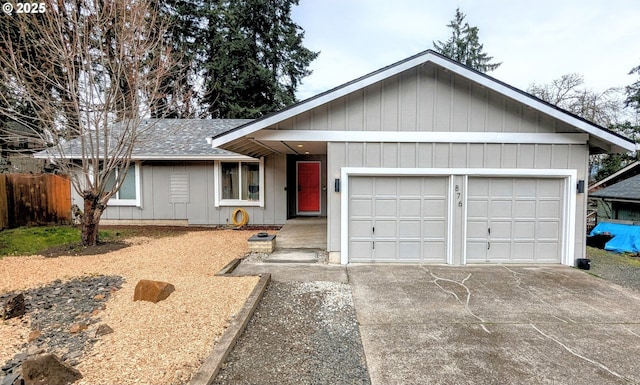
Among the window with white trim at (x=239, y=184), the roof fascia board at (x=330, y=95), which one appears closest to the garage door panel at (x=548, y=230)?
the roof fascia board at (x=330, y=95)

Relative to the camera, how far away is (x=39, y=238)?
8.69 metres

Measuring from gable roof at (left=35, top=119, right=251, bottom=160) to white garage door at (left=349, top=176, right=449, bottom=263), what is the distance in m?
5.95

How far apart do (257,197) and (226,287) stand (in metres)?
6.50

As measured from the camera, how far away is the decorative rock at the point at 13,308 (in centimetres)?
380

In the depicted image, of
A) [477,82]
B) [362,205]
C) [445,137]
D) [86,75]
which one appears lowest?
[362,205]

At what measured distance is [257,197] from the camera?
36.7ft

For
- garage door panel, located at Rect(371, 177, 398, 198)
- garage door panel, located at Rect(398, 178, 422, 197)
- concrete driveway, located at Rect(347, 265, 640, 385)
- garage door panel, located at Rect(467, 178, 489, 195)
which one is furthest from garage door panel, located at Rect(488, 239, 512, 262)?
garage door panel, located at Rect(371, 177, 398, 198)

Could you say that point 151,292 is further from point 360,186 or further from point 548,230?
point 548,230

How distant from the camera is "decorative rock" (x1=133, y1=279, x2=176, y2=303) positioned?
14.0 feet

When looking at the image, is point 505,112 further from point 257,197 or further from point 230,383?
point 257,197

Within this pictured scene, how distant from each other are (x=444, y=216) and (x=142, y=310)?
559 centimetres

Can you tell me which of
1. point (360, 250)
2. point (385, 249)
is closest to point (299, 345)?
point (360, 250)

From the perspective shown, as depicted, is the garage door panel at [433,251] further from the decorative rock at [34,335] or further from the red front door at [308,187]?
the decorative rock at [34,335]

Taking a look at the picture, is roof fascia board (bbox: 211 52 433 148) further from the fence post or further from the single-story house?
the fence post
